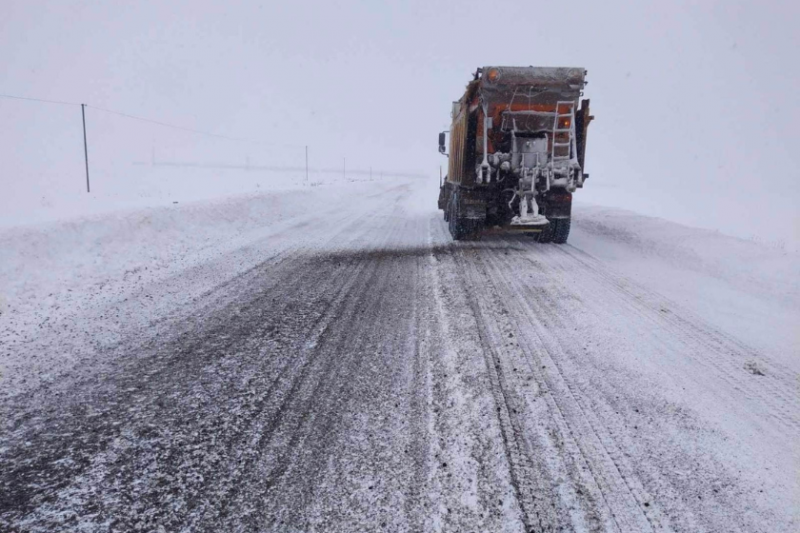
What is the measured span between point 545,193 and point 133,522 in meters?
8.65

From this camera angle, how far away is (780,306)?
18.5 ft

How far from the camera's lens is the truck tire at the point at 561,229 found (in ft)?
30.2

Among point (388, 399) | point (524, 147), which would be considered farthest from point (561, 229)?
point (388, 399)

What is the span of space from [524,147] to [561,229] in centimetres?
191

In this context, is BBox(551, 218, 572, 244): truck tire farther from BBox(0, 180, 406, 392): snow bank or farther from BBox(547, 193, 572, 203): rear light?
BBox(0, 180, 406, 392): snow bank

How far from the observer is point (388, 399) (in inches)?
116

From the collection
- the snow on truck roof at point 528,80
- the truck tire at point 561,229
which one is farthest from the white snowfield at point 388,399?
the snow on truck roof at point 528,80

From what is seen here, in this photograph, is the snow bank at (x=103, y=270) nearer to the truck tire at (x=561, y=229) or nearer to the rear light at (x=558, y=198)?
the rear light at (x=558, y=198)

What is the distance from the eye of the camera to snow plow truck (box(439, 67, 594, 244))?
8.62 m

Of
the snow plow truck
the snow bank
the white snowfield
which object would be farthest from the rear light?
the snow bank

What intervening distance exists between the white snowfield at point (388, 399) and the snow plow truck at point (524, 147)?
2775mm

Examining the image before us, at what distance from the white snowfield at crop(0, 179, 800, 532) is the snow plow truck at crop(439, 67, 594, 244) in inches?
109

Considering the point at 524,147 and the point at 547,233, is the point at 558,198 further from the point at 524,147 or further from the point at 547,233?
the point at 524,147

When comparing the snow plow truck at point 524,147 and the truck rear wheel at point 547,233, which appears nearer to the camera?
the snow plow truck at point 524,147
